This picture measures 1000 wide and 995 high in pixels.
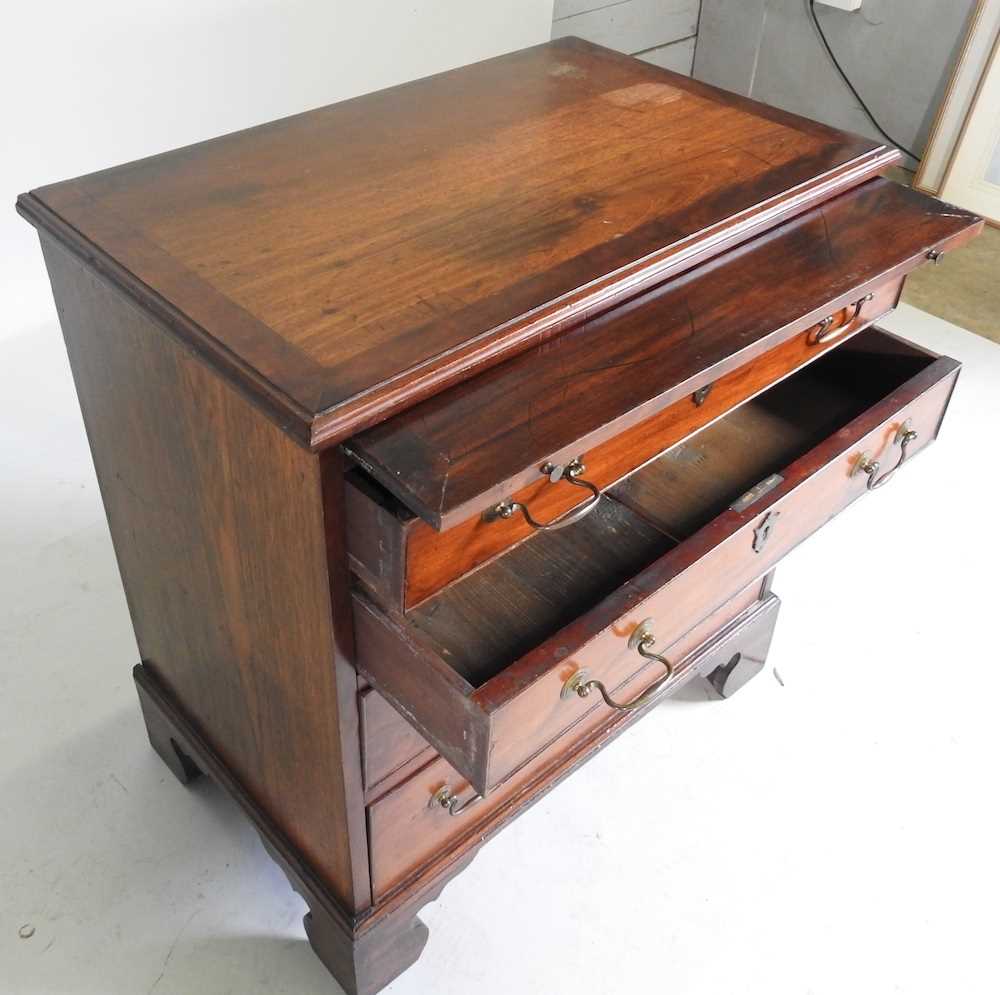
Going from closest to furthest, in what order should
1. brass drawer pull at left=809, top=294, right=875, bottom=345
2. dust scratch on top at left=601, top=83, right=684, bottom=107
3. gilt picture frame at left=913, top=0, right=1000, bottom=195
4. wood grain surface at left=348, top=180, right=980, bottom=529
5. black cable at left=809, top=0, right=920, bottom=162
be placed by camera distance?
wood grain surface at left=348, top=180, right=980, bottom=529 → brass drawer pull at left=809, top=294, right=875, bottom=345 → dust scratch on top at left=601, top=83, right=684, bottom=107 → gilt picture frame at left=913, top=0, right=1000, bottom=195 → black cable at left=809, top=0, right=920, bottom=162

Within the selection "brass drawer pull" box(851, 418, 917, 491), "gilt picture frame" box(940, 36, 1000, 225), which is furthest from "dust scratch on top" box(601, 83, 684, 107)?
"gilt picture frame" box(940, 36, 1000, 225)

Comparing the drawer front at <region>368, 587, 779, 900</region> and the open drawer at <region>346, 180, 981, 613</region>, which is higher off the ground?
the open drawer at <region>346, 180, 981, 613</region>

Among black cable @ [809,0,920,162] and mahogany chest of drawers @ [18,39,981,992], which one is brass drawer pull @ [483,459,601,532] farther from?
black cable @ [809,0,920,162]

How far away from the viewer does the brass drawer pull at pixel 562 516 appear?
0.70 metres

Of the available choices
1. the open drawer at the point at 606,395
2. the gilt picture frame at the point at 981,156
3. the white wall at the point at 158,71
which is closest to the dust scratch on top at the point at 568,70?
the open drawer at the point at 606,395

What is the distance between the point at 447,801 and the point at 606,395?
421mm

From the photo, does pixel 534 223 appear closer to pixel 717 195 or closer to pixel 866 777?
pixel 717 195

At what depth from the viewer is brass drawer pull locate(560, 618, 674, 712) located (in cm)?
77

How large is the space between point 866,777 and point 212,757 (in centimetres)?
75

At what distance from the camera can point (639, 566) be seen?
3.11 ft

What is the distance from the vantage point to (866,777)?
4.20 feet

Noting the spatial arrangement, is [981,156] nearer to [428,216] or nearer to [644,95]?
[644,95]

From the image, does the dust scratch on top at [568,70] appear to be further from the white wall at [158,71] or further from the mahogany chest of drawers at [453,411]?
the white wall at [158,71]

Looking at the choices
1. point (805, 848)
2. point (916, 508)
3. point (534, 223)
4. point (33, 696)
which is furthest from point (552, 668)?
point (916, 508)
